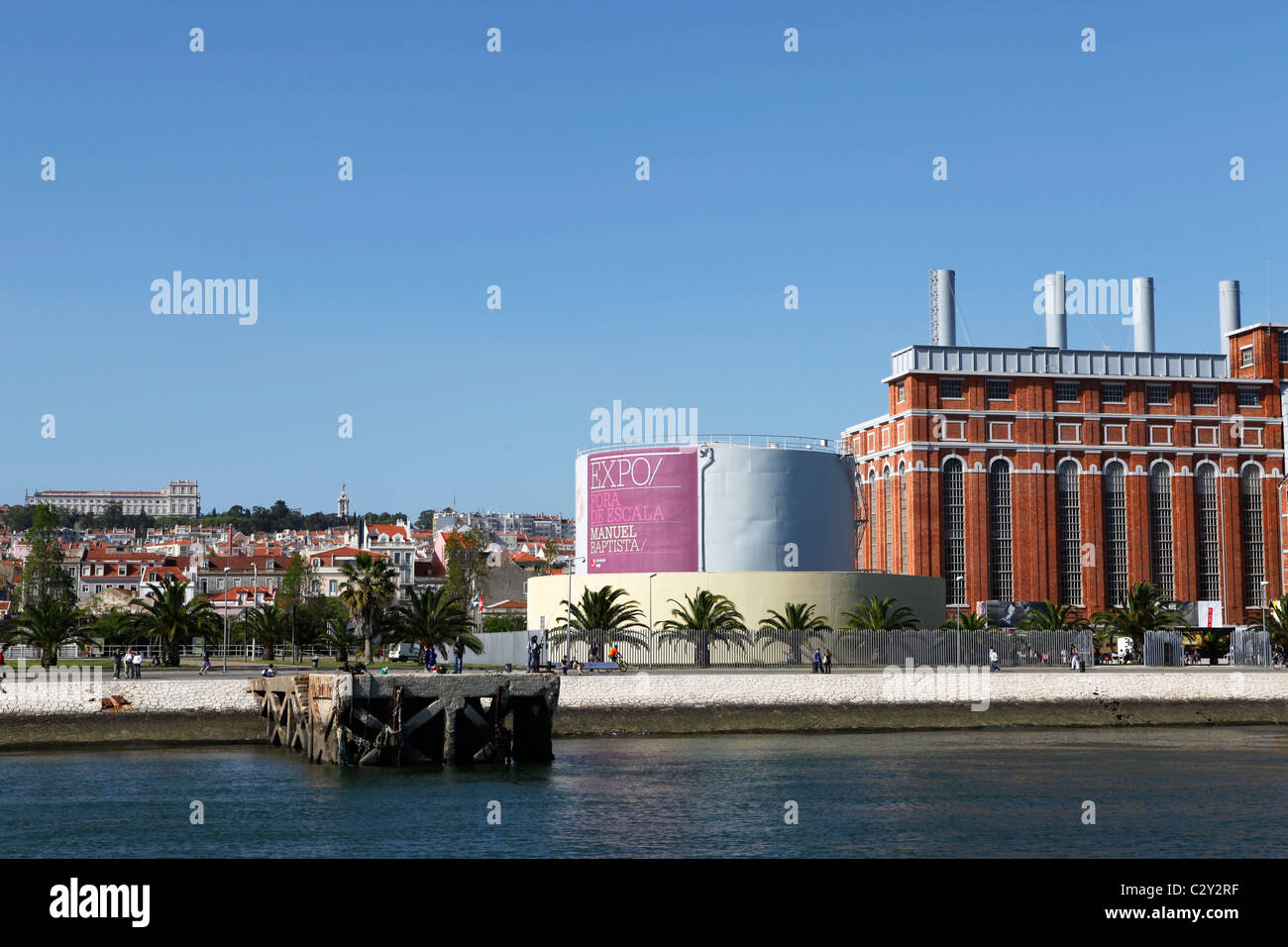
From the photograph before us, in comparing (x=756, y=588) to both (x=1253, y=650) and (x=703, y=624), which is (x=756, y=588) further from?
(x=1253, y=650)

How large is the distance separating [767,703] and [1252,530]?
74285 millimetres

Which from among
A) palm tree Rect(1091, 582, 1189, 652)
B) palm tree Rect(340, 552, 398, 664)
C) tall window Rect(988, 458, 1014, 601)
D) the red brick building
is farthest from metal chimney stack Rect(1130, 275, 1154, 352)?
palm tree Rect(340, 552, 398, 664)

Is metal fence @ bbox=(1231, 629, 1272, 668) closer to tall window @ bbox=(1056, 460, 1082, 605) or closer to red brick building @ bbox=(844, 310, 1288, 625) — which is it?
red brick building @ bbox=(844, 310, 1288, 625)

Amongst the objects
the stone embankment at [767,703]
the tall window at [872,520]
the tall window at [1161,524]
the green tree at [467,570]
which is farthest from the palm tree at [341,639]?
the tall window at [1161,524]

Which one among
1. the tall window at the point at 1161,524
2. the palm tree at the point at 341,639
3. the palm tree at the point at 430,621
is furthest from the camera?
the tall window at the point at 1161,524

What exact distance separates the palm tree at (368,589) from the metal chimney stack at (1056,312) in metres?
64.5

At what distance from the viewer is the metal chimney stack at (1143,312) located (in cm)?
11444

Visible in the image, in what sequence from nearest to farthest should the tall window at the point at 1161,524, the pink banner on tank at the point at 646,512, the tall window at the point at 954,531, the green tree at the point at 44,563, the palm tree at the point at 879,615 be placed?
the palm tree at the point at 879,615 < the pink banner on tank at the point at 646,512 < the tall window at the point at 954,531 < the tall window at the point at 1161,524 < the green tree at the point at 44,563

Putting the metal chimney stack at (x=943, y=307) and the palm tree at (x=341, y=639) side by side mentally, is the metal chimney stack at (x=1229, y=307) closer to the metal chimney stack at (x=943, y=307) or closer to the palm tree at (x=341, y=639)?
the metal chimney stack at (x=943, y=307)

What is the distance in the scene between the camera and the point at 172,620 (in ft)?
229

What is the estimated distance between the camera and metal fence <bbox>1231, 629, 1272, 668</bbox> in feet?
239

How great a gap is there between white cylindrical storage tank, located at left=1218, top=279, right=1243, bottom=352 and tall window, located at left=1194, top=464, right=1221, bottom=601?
43.0 ft

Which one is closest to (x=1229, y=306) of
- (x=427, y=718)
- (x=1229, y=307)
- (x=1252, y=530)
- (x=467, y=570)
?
(x=1229, y=307)
